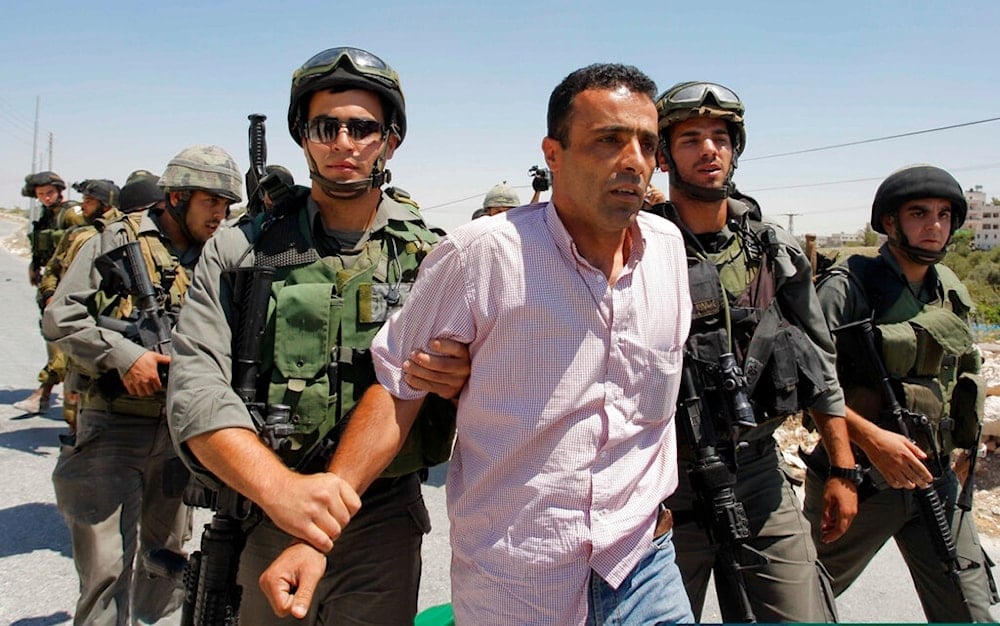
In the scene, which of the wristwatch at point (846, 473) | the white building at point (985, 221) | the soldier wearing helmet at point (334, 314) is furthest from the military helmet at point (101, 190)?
the white building at point (985, 221)

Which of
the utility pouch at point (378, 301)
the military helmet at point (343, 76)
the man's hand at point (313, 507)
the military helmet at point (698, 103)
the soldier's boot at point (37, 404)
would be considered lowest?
the soldier's boot at point (37, 404)

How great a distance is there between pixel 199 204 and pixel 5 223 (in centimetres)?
5634

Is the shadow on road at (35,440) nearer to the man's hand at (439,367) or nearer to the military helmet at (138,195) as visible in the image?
the military helmet at (138,195)

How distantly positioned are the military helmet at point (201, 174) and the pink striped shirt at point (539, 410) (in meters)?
2.19

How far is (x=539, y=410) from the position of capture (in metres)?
1.87

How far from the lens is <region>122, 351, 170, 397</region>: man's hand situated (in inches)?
135

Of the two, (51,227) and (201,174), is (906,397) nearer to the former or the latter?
(201,174)

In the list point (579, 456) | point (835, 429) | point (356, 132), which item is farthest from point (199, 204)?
point (835, 429)

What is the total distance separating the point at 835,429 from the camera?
3102mm

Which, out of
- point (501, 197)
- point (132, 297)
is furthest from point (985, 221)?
point (132, 297)

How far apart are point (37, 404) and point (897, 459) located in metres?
7.97

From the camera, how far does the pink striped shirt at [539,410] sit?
1.85 meters

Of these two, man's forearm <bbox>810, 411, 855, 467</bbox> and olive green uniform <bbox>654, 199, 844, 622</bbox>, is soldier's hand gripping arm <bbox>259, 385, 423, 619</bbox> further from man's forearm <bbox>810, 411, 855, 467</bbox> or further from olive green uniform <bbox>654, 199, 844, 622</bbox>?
man's forearm <bbox>810, 411, 855, 467</bbox>

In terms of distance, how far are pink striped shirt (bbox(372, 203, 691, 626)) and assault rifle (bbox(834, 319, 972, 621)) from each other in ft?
6.03
